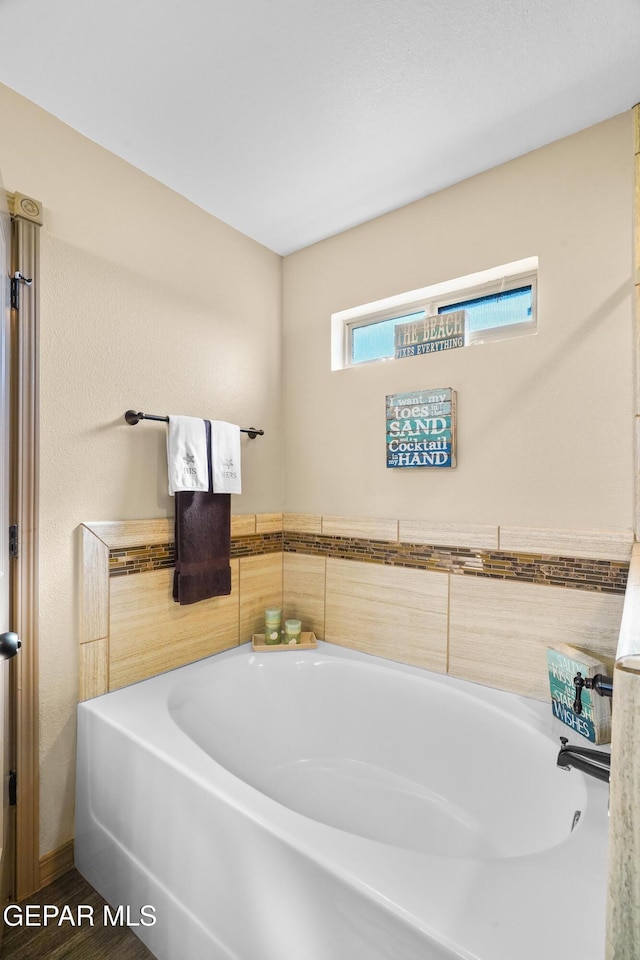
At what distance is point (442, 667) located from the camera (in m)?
2.00

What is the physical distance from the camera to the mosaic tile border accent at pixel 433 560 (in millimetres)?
1659

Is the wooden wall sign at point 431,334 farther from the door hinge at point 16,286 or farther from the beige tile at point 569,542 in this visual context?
the door hinge at point 16,286

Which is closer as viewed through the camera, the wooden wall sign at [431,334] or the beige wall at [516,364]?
the beige wall at [516,364]

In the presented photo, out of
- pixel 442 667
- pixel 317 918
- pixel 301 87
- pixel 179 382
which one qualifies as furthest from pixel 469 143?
pixel 317 918

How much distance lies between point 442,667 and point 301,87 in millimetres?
2162

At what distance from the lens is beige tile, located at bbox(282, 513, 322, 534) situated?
96.5 inches

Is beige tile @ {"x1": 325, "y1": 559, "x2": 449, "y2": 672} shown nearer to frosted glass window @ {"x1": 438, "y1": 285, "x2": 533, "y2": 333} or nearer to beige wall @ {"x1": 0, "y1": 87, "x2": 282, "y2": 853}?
beige wall @ {"x1": 0, "y1": 87, "x2": 282, "y2": 853}

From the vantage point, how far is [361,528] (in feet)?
7.45

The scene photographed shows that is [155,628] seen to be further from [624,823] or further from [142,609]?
[624,823]

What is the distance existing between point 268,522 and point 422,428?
3.11ft

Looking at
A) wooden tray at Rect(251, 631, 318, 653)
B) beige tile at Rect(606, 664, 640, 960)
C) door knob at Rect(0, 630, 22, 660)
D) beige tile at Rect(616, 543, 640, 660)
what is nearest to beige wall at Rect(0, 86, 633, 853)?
wooden tray at Rect(251, 631, 318, 653)

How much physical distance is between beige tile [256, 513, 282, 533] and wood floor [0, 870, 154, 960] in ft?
4.95

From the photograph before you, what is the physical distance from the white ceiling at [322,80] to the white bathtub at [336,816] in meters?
2.04

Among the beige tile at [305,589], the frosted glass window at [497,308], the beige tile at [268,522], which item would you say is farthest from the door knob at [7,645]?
the frosted glass window at [497,308]
